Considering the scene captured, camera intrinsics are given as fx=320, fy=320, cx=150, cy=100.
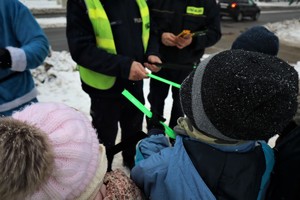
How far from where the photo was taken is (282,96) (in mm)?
1041

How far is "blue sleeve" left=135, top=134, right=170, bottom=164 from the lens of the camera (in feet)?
4.67

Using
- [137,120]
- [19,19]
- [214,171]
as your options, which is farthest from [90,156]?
[137,120]

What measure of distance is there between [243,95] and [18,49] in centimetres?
141

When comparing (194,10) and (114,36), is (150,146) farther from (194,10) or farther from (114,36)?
(194,10)

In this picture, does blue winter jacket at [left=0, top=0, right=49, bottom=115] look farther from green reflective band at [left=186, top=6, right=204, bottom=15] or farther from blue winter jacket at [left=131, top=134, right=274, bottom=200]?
green reflective band at [left=186, top=6, right=204, bottom=15]

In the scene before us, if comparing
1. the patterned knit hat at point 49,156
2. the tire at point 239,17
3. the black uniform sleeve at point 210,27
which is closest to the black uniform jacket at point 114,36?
the black uniform sleeve at point 210,27

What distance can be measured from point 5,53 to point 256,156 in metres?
1.44

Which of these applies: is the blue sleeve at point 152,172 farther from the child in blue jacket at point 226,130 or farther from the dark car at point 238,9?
the dark car at point 238,9

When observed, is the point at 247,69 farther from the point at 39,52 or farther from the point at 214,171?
the point at 39,52

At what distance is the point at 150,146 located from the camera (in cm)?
145

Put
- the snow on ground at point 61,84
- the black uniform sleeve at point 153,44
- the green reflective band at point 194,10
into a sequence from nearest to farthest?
the black uniform sleeve at point 153,44, the green reflective band at point 194,10, the snow on ground at point 61,84

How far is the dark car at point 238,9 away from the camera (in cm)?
1702

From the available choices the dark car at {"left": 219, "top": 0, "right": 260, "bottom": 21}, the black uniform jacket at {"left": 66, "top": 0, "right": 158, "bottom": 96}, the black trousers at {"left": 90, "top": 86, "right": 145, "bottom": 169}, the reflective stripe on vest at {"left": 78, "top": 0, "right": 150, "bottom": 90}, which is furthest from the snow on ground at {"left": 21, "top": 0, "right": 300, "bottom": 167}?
the dark car at {"left": 219, "top": 0, "right": 260, "bottom": 21}

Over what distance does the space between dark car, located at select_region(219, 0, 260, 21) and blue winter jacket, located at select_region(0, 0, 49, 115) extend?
16.3 meters
